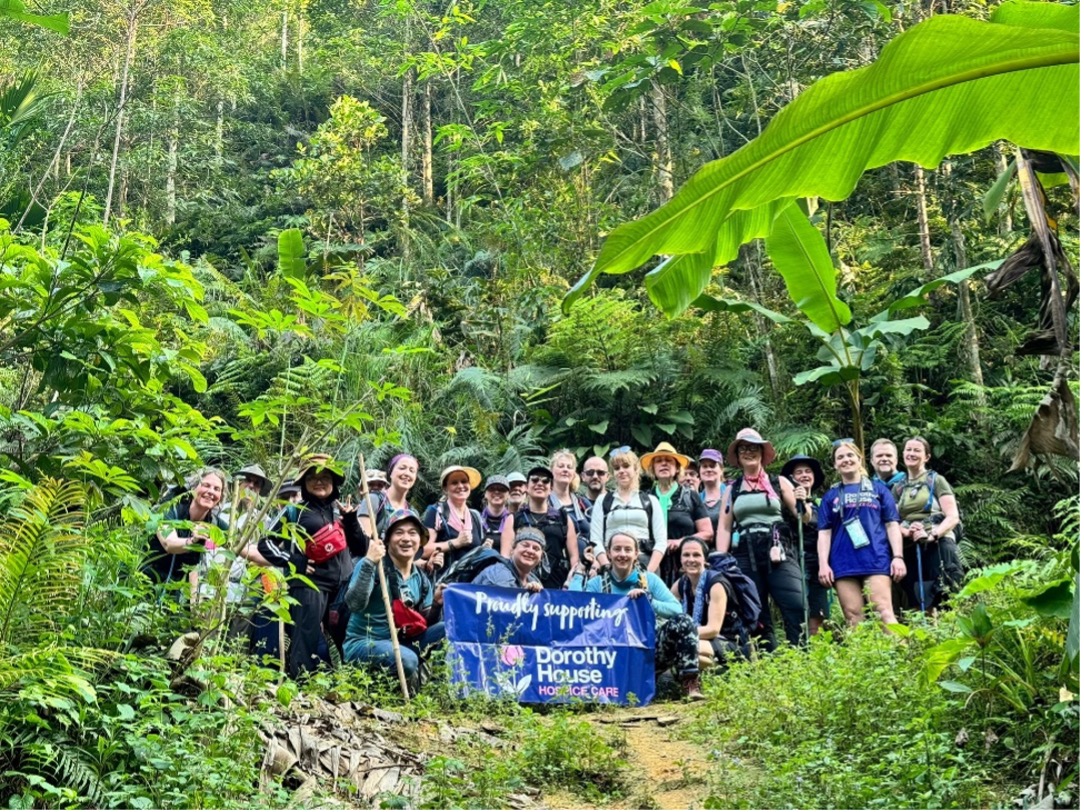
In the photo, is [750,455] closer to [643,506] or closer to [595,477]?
[643,506]

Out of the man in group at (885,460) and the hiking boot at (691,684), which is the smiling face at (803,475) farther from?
the hiking boot at (691,684)

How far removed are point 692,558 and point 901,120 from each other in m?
4.39

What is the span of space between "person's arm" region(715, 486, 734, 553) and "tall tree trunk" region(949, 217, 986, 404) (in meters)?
5.06

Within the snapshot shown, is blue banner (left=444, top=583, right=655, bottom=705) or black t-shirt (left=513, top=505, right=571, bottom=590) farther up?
black t-shirt (left=513, top=505, right=571, bottom=590)

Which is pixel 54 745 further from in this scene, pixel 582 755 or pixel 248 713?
pixel 582 755

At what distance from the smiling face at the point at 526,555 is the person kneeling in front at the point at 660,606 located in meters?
0.42

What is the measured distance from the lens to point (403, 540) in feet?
20.7

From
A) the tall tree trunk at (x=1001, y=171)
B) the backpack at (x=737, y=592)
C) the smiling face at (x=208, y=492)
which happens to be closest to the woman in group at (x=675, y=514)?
the backpack at (x=737, y=592)

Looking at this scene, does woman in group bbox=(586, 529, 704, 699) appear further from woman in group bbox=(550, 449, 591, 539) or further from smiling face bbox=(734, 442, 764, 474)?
smiling face bbox=(734, 442, 764, 474)

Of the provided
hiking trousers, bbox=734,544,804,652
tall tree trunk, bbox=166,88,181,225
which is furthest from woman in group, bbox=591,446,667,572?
tall tree trunk, bbox=166,88,181,225

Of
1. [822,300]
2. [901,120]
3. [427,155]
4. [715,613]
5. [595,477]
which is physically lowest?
[715,613]

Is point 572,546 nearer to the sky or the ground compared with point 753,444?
nearer to the ground

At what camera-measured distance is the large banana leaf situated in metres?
2.55

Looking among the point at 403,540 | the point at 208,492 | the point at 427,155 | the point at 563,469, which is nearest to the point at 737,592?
the point at 563,469
